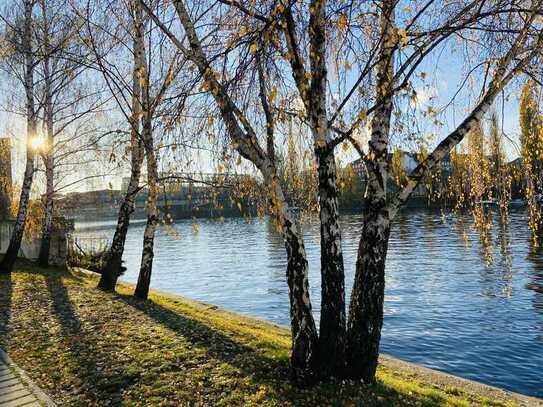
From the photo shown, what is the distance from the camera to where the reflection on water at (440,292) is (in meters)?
→ 10.2

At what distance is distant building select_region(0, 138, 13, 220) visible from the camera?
19594 millimetres

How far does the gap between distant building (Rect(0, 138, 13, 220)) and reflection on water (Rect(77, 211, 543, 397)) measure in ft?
24.7

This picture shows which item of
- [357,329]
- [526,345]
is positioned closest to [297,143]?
[357,329]

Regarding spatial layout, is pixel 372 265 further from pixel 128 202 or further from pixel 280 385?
pixel 128 202

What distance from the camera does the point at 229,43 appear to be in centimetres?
534

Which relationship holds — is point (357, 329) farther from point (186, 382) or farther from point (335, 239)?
point (186, 382)

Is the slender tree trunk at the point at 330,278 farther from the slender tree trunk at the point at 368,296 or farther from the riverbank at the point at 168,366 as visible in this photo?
the riverbank at the point at 168,366

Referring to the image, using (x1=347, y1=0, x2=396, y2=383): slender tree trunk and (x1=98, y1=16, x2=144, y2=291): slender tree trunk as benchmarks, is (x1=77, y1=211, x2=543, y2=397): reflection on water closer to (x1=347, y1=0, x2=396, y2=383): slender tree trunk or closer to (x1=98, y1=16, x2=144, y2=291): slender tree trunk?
(x1=347, y1=0, x2=396, y2=383): slender tree trunk

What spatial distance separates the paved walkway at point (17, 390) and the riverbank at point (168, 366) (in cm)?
19

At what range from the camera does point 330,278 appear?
5836 millimetres

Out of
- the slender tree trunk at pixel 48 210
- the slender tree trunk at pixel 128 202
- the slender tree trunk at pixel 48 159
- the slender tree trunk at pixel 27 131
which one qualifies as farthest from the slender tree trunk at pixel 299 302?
the slender tree trunk at pixel 48 210

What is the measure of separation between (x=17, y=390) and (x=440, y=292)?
14.3 m

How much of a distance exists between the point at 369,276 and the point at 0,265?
578 inches

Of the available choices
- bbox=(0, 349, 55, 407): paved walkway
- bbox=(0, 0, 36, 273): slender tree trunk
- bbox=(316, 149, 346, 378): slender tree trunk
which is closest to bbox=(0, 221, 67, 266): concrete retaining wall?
bbox=(0, 0, 36, 273): slender tree trunk
